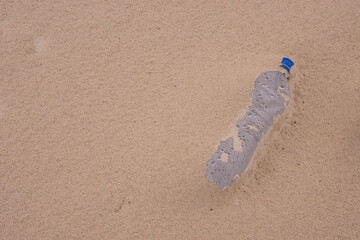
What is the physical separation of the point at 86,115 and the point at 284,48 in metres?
1.44

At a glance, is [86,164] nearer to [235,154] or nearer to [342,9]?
[235,154]

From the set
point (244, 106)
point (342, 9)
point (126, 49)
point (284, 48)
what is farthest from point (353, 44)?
point (126, 49)

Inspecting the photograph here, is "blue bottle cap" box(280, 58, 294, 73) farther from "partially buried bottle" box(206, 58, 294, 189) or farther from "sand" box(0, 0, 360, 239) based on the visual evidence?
"sand" box(0, 0, 360, 239)

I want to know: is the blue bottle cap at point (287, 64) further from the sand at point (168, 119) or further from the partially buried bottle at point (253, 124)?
the sand at point (168, 119)

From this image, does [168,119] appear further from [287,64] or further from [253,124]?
[287,64]

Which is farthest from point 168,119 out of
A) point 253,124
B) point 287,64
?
point 287,64

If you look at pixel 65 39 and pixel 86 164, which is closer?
pixel 86 164

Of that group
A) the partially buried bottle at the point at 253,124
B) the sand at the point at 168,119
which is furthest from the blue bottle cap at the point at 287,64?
the sand at the point at 168,119

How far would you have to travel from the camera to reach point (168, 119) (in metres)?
1.86

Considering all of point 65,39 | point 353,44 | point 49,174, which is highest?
point 65,39

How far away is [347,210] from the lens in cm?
176

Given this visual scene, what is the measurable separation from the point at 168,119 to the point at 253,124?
0.54 m

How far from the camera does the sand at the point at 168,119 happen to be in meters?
1.76

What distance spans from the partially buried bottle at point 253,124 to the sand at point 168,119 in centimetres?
5
